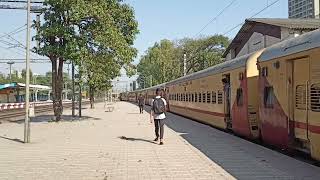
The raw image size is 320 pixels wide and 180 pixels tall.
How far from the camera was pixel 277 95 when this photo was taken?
12938mm

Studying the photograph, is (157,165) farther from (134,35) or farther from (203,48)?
(203,48)

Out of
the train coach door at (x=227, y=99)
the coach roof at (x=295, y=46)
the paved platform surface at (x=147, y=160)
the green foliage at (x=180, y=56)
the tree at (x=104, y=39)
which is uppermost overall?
the green foliage at (x=180, y=56)

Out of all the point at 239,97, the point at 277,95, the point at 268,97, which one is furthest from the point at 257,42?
the point at 277,95

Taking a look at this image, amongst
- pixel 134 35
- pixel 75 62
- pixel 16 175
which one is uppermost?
pixel 134 35

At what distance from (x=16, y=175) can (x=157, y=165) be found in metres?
3.14

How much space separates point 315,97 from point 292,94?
1495 mm

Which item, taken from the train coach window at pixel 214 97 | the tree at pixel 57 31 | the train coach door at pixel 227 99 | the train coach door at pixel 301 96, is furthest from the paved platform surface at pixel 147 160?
the tree at pixel 57 31

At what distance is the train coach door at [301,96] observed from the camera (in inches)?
433

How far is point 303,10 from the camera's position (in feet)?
65.5

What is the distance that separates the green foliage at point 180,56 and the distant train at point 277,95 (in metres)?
59.3

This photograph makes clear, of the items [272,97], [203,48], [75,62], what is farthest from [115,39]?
[203,48]

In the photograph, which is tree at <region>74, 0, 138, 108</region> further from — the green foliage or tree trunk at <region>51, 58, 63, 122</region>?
the green foliage

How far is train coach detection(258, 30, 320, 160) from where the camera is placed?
34.3 ft

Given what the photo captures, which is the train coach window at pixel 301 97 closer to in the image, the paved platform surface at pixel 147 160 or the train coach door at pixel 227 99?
the paved platform surface at pixel 147 160
